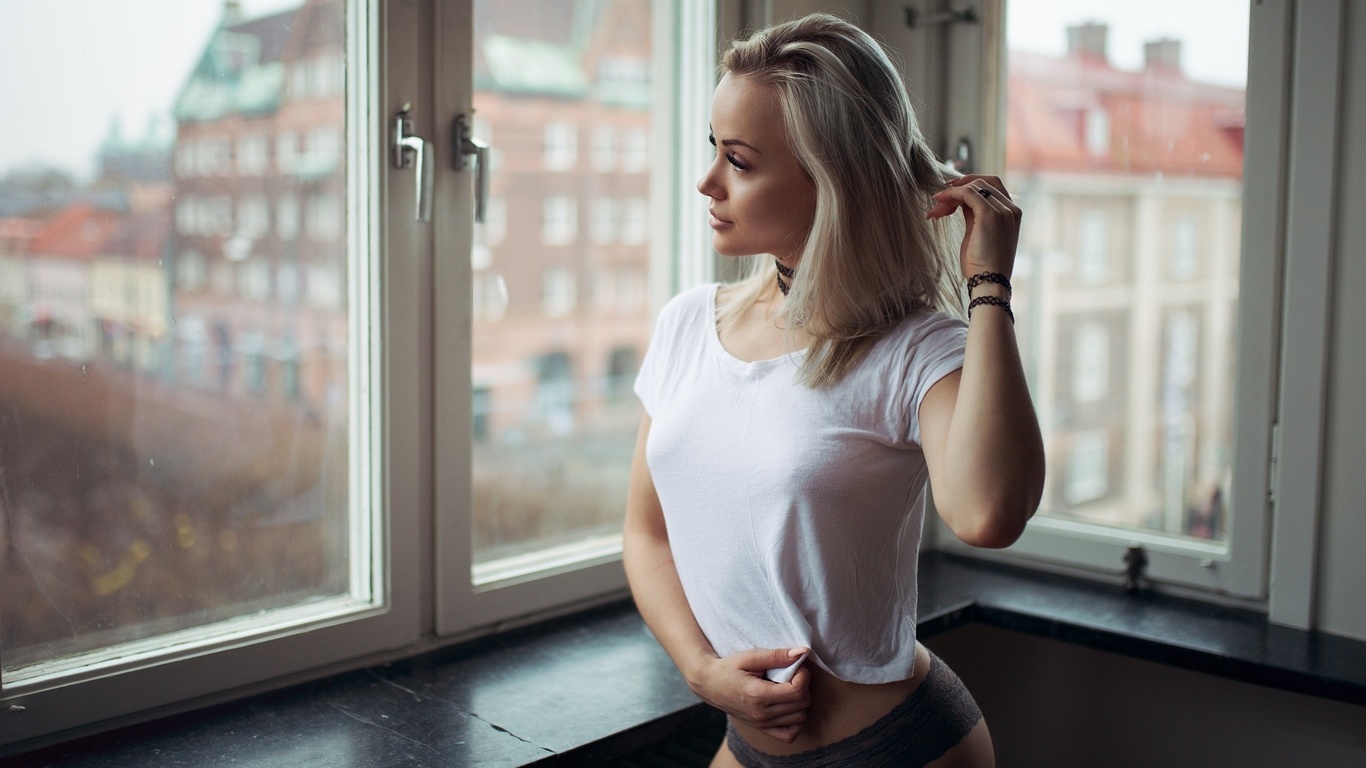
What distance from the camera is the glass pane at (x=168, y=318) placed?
125cm

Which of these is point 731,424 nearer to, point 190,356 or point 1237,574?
point 190,356

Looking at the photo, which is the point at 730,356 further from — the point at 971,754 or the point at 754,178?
the point at 971,754

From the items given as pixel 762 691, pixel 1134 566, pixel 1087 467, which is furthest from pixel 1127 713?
pixel 762 691

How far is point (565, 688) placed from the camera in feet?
5.01

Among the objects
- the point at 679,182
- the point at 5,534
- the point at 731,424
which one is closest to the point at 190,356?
the point at 5,534

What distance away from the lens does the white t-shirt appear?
1.11 meters

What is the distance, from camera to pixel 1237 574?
6.12 feet

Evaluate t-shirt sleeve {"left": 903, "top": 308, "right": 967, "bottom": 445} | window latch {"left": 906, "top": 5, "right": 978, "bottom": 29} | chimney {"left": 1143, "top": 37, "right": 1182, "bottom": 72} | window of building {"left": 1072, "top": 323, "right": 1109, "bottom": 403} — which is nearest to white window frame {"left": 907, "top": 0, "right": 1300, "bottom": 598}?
chimney {"left": 1143, "top": 37, "right": 1182, "bottom": 72}

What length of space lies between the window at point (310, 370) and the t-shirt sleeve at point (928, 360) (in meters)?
0.73

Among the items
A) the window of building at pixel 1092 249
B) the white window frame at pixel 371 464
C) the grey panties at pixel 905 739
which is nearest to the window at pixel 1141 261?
the window of building at pixel 1092 249

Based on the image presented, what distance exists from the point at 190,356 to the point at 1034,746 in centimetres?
155

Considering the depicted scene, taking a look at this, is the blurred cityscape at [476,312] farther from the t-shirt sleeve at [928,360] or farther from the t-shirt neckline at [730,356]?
the t-shirt sleeve at [928,360]

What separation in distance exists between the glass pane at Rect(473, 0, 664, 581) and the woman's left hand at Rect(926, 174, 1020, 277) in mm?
786

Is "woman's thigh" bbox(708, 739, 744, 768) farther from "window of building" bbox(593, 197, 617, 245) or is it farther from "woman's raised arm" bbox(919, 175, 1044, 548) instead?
"window of building" bbox(593, 197, 617, 245)
